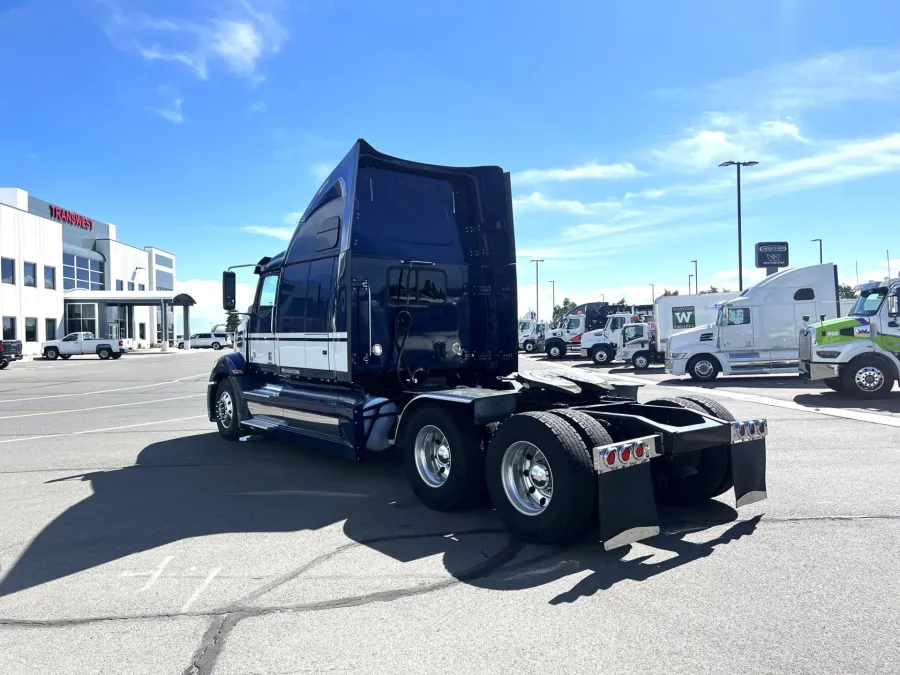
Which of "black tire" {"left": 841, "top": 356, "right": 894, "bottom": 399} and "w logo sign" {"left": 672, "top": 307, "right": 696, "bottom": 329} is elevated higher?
"w logo sign" {"left": 672, "top": 307, "right": 696, "bottom": 329}

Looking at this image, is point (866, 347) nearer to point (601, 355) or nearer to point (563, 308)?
point (601, 355)

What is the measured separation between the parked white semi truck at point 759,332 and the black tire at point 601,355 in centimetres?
935

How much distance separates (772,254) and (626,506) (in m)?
Result: 42.2

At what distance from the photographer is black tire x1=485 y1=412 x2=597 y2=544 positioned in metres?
4.38

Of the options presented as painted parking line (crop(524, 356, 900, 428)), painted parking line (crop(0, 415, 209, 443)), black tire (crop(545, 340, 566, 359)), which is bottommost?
painted parking line (crop(524, 356, 900, 428))

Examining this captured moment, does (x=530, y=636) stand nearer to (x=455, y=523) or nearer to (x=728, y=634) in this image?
(x=728, y=634)

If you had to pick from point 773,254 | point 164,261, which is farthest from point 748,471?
point 164,261

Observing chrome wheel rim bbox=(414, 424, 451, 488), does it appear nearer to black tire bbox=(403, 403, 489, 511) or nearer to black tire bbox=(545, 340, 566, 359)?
black tire bbox=(403, 403, 489, 511)

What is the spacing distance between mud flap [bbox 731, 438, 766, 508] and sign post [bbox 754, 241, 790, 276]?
39905mm

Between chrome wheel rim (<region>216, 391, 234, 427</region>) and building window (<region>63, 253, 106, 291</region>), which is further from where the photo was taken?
building window (<region>63, 253, 106, 291</region>)

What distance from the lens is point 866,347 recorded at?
13.9m

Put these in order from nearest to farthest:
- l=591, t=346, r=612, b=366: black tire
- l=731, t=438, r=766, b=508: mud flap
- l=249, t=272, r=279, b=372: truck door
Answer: l=731, t=438, r=766, b=508: mud flap, l=249, t=272, r=279, b=372: truck door, l=591, t=346, r=612, b=366: black tire

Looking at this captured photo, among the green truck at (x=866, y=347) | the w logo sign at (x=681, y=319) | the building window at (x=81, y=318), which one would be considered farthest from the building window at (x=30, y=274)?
the green truck at (x=866, y=347)

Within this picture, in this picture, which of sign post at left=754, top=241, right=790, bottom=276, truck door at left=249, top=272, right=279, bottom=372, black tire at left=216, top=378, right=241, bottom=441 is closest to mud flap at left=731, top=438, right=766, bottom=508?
truck door at left=249, top=272, right=279, bottom=372
